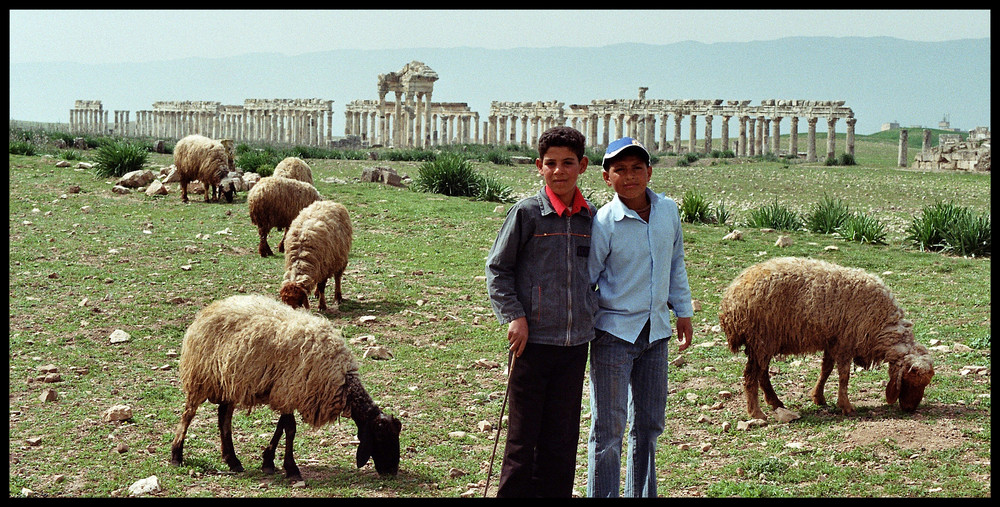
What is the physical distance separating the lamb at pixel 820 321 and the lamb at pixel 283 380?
10.9 ft

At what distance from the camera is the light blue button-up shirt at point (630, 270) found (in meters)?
5.96

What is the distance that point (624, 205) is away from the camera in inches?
242

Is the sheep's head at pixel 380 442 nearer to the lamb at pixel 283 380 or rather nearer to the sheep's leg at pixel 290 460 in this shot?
the lamb at pixel 283 380

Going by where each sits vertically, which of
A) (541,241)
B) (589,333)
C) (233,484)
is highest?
(541,241)

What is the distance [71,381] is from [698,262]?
9.98m

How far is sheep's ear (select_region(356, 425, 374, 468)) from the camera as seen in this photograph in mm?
→ 7391

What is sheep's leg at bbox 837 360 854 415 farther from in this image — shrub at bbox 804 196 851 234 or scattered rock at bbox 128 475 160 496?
shrub at bbox 804 196 851 234

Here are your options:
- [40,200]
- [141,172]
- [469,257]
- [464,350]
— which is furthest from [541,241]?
[141,172]

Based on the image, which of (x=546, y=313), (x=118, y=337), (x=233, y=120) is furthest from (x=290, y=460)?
(x=233, y=120)

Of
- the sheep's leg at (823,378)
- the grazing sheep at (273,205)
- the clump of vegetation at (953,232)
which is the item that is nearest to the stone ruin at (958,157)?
the clump of vegetation at (953,232)

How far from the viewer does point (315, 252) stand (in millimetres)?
12867

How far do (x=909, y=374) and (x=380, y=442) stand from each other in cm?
440

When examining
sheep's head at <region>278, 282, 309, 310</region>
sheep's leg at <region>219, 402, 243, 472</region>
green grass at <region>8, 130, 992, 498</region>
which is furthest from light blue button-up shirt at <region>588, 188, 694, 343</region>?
sheep's head at <region>278, 282, 309, 310</region>

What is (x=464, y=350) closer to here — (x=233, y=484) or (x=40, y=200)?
(x=233, y=484)
